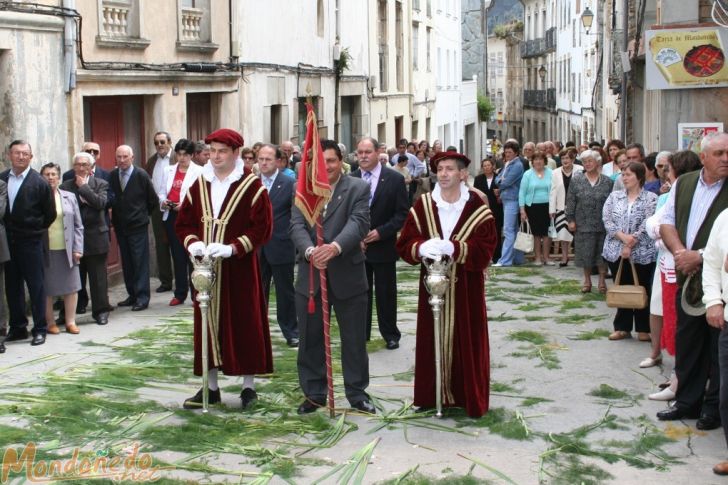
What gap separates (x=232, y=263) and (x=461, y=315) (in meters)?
1.65

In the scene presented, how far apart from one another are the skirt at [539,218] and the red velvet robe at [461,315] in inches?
335

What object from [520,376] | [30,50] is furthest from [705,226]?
[30,50]

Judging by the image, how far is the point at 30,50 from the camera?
1366 cm

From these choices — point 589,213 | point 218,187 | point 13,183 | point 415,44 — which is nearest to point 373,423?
point 218,187

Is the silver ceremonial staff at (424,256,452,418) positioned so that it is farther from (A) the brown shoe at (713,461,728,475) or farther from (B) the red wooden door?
(B) the red wooden door

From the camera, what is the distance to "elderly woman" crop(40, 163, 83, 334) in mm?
11281

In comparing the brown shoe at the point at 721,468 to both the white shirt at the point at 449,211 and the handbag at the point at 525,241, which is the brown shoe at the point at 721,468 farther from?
the handbag at the point at 525,241

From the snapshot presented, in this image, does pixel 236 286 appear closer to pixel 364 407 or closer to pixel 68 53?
pixel 364 407

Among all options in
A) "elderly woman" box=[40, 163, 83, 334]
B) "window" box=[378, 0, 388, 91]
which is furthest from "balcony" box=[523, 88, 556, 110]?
"elderly woman" box=[40, 163, 83, 334]

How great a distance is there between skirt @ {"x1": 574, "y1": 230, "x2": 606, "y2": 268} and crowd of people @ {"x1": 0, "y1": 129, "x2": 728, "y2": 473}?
0.02 metres

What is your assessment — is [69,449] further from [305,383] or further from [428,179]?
[428,179]

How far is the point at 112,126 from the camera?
1652 centimetres

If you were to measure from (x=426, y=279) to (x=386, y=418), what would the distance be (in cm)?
99

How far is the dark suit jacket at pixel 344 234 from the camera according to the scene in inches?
321
